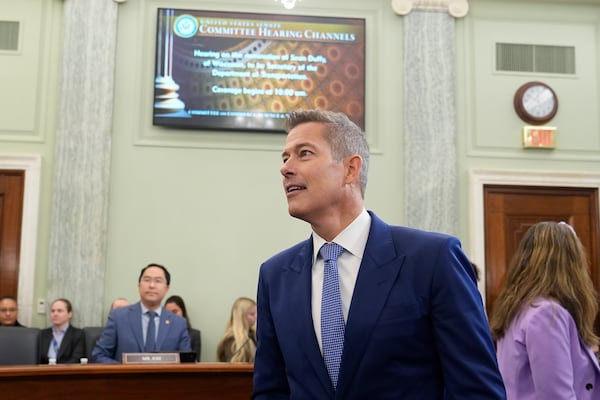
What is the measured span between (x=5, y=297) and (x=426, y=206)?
13.0ft

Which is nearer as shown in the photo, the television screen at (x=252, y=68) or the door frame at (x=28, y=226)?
the door frame at (x=28, y=226)

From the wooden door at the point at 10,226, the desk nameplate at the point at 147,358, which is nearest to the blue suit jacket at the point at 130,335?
the desk nameplate at the point at 147,358

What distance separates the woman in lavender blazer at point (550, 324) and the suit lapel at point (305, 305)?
0.96 m

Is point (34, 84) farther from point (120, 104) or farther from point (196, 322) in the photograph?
point (196, 322)

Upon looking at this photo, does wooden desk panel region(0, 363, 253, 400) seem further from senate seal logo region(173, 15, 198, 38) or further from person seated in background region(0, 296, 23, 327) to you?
senate seal logo region(173, 15, 198, 38)

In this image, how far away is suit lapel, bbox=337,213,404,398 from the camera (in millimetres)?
1727

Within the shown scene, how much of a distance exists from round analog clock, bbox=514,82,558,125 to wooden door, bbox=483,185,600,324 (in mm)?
705

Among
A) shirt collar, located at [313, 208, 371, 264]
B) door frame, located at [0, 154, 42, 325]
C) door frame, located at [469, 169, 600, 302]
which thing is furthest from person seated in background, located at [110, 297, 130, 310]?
shirt collar, located at [313, 208, 371, 264]

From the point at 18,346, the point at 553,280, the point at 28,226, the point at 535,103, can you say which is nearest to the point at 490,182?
the point at 535,103

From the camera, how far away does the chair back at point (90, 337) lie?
6.34m

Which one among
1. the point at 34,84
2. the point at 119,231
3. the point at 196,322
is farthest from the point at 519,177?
the point at 34,84

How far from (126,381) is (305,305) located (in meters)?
1.76

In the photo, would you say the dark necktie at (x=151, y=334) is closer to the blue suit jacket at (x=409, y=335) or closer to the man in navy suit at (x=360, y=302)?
the man in navy suit at (x=360, y=302)

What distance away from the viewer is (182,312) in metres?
6.70
